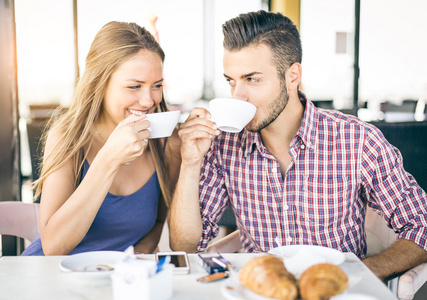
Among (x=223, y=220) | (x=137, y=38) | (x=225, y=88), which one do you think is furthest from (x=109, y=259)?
(x=225, y=88)

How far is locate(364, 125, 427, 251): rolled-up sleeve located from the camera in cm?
155

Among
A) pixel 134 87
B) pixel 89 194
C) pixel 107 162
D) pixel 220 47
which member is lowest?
pixel 89 194

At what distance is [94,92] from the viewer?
1.74 meters

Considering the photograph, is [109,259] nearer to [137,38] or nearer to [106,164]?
[106,164]

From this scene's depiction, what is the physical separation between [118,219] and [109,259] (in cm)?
57

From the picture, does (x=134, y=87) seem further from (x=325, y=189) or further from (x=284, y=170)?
(x=325, y=189)

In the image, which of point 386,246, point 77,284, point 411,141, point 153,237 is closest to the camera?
point 77,284

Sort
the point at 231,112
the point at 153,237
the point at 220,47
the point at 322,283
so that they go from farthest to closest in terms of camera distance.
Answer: the point at 220,47
the point at 153,237
the point at 231,112
the point at 322,283

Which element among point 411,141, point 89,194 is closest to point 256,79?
point 89,194

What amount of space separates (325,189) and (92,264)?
887 mm

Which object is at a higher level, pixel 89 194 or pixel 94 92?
pixel 94 92

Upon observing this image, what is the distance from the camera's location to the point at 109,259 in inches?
44.2

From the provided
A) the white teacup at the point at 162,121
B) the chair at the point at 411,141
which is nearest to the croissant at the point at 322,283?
the white teacup at the point at 162,121


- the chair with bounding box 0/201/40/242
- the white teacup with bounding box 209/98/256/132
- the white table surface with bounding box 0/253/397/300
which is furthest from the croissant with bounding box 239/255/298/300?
the chair with bounding box 0/201/40/242
